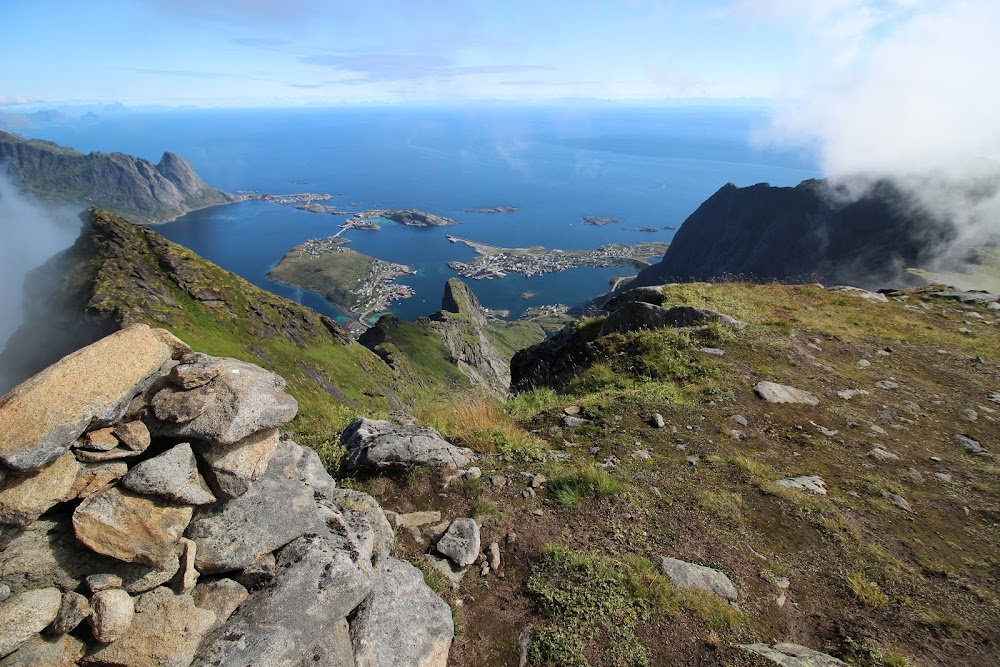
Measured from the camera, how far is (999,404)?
13.4 m

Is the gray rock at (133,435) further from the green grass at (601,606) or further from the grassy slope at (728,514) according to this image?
the green grass at (601,606)

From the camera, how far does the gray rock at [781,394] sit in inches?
490

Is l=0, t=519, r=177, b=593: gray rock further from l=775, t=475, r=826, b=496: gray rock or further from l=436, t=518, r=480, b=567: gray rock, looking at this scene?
l=775, t=475, r=826, b=496: gray rock

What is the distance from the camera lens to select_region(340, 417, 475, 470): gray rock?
332 inches

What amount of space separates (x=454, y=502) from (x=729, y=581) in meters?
4.28

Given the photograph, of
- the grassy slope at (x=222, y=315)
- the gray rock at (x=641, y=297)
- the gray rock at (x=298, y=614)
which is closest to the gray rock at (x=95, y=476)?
the gray rock at (x=298, y=614)

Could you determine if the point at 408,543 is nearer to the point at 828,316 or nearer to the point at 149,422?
the point at 149,422

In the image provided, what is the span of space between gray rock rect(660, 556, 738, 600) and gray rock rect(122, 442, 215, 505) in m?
5.97

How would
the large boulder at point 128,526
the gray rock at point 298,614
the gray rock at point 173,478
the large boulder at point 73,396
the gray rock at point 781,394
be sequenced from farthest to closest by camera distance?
the gray rock at point 781,394
the gray rock at point 173,478
the gray rock at point 298,614
the large boulder at point 128,526
the large boulder at point 73,396

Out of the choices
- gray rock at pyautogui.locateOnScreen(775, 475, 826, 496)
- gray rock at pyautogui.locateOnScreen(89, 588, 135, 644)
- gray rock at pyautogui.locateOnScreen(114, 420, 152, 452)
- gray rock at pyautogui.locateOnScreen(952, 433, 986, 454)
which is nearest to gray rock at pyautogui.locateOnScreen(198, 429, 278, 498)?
gray rock at pyautogui.locateOnScreen(114, 420, 152, 452)

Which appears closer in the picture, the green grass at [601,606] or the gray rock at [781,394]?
the green grass at [601,606]

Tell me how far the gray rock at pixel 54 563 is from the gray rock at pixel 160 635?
219mm

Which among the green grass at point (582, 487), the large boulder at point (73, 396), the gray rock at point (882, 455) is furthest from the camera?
the gray rock at point (882, 455)

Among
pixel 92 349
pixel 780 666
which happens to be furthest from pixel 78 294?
pixel 780 666
